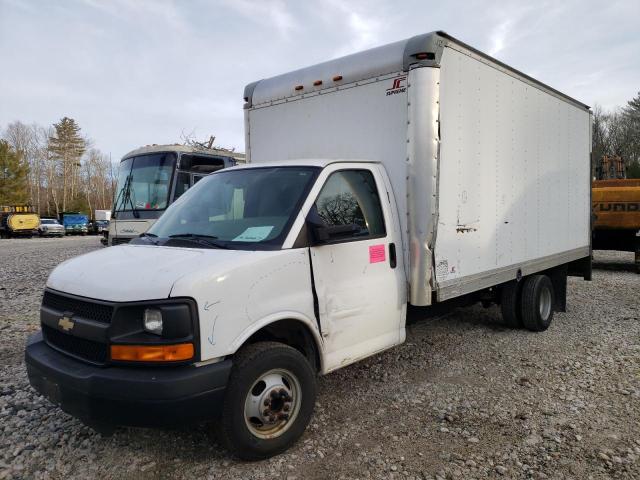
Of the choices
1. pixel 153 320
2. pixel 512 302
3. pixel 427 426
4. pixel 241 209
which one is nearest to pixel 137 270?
pixel 153 320

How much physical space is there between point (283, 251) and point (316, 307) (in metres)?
0.51

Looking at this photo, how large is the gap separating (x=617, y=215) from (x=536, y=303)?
7.66 m

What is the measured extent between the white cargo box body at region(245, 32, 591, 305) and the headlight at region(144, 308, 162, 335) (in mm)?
2267

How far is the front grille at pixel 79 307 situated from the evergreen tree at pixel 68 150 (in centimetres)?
7182

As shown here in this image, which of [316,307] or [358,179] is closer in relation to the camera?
[316,307]

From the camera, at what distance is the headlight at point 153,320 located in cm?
278

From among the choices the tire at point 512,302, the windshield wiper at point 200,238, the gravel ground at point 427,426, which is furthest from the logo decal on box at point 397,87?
the tire at point 512,302

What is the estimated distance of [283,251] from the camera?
3.31 meters

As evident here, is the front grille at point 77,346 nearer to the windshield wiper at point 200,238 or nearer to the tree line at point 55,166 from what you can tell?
the windshield wiper at point 200,238

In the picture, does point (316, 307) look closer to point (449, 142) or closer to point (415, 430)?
point (415, 430)

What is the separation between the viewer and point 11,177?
51.6m

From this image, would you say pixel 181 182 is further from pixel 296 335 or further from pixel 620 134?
pixel 620 134

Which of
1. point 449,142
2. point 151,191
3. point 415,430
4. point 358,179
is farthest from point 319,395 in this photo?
point 151,191

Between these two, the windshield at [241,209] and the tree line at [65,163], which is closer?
the windshield at [241,209]
